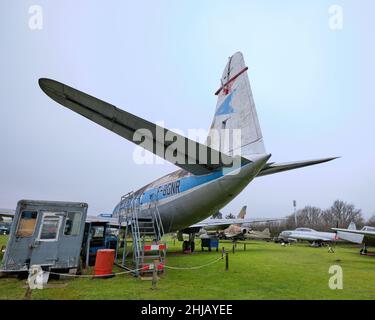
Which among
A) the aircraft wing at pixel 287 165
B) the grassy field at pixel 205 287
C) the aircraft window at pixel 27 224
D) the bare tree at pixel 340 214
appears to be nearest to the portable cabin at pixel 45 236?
the aircraft window at pixel 27 224

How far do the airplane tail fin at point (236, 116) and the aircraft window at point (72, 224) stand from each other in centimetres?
547

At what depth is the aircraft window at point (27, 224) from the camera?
767 cm

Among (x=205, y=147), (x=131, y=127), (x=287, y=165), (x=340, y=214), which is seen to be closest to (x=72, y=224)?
(x=131, y=127)

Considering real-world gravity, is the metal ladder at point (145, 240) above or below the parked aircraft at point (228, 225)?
below

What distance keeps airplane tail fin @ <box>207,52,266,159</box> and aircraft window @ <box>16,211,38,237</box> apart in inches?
257

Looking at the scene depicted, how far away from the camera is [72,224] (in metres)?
8.44

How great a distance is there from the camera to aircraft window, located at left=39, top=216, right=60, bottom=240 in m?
7.93

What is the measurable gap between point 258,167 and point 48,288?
6231mm

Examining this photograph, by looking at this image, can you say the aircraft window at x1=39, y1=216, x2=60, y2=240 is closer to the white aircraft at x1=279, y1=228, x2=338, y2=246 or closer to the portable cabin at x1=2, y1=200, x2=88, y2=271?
the portable cabin at x1=2, y1=200, x2=88, y2=271

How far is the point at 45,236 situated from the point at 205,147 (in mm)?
5641

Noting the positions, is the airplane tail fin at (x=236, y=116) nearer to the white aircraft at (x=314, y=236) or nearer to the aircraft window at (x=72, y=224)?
the aircraft window at (x=72, y=224)

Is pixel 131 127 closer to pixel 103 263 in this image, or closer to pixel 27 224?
pixel 103 263

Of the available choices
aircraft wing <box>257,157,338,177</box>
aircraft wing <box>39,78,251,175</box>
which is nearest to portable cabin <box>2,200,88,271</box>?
aircraft wing <box>39,78,251,175</box>

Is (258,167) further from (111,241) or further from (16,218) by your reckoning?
(111,241)
